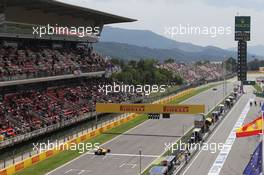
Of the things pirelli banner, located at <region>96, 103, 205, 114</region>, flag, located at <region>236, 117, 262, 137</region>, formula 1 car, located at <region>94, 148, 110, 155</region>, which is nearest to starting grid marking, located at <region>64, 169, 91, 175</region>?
formula 1 car, located at <region>94, 148, 110, 155</region>

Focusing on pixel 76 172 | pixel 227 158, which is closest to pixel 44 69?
pixel 76 172

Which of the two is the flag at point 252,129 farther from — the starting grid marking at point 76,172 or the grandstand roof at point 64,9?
the grandstand roof at point 64,9

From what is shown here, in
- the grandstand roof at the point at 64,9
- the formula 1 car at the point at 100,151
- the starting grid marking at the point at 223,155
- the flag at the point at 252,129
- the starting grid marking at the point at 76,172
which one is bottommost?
the starting grid marking at the point at 76,172

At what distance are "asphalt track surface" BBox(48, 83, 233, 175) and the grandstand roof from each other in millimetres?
18497

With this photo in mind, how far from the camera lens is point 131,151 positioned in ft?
166

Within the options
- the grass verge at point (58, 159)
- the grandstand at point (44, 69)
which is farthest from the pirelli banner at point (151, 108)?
the grandstand at point (44, 69)

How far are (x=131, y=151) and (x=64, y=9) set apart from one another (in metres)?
26.8

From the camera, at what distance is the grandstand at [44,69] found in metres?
53.2

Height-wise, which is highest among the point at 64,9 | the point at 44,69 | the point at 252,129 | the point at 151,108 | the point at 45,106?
the point at 64,9

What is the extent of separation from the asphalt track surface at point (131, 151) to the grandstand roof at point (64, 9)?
18497 millimetres

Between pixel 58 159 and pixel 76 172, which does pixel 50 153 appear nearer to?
pixel 58 159

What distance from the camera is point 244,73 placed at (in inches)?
3561

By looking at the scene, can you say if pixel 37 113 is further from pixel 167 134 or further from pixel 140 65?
pixel 140 65

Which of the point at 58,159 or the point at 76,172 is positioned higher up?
the point at 58,159
